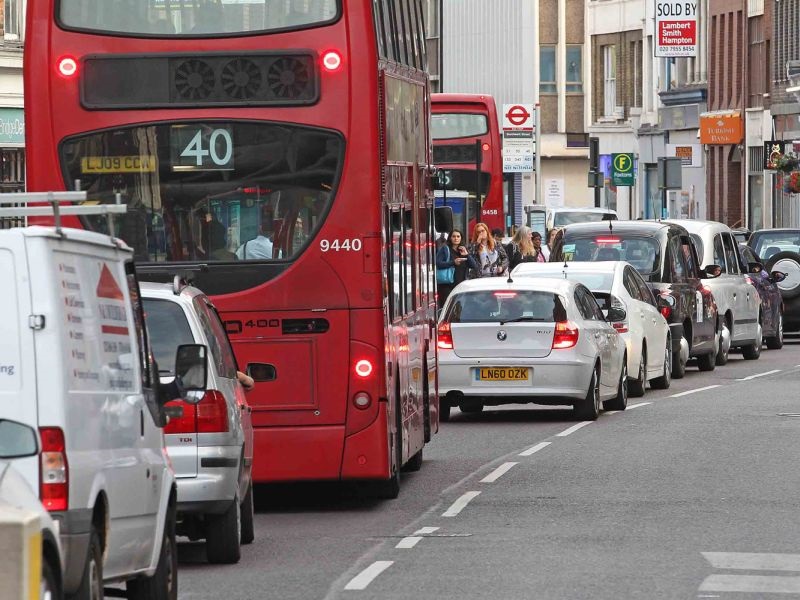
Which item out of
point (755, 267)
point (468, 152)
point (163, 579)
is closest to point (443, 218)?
point (163, 579)

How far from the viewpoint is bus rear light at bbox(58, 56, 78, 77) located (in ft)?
49.6

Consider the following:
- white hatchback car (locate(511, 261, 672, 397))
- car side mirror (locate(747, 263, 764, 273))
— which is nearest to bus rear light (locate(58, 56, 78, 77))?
white hatchback car (locate(511, 261, 672, 397))

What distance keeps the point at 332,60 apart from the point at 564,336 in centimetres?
861

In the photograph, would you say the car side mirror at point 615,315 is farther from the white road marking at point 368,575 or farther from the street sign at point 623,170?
the street sign at point 623,170

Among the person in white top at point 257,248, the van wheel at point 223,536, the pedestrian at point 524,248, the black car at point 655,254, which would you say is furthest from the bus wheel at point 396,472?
the pedestrian at point 524,248

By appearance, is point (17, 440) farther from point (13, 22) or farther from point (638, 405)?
point (13, 22)

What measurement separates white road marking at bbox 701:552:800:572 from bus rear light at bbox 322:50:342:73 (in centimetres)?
411

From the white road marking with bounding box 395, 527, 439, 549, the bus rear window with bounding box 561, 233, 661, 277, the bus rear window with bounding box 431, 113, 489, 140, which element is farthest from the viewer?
the bus rear window with bounding box 431, 113, 489, 140

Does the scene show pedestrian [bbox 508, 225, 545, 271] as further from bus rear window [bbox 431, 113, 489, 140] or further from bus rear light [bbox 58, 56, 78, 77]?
bus rear light [bbox 58, 56, 78, 77]

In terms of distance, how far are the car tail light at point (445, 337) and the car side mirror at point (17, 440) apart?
1524cm

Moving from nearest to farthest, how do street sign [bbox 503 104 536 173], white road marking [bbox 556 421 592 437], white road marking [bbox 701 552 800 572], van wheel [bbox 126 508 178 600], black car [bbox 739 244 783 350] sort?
van wheel [bbox 126 508 178 600] < white road marking [bbox 701 552 800 572] < white road marking [bbox 556 421 592 437] < black car [bbox 739 244 783 350] < street sign [bbox 503 104 536 173]

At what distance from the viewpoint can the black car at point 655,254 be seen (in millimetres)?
30047

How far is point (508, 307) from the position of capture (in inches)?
928

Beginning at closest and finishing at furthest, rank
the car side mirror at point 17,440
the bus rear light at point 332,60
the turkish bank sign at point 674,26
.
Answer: the car side mirror at point 17,440
the bus rear light at point 332,60
the turkish bank sign at point 674,26
